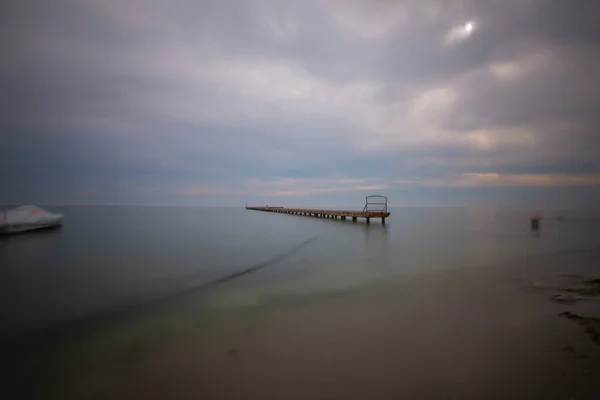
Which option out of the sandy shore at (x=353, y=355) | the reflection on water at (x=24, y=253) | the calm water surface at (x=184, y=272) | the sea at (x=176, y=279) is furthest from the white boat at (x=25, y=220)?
the sandy shore at (x=353, y=355)

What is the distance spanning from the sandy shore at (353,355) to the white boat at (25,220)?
1216 inches

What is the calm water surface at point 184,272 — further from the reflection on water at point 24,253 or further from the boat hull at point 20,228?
the boat hull at point 20,228

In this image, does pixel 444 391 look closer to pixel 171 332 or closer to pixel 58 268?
pixel 171 332

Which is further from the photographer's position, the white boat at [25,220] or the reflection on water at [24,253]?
the white boat at [25,220]

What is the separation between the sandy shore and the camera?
12.0ft

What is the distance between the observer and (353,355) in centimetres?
451

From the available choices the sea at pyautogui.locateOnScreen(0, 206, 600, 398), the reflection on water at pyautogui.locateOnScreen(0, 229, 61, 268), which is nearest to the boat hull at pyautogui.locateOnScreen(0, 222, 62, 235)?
the reflection on water at pyautogui.locateOnScreen(0, 229, 61, 268)

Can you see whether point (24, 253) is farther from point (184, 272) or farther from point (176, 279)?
point (176, 279)

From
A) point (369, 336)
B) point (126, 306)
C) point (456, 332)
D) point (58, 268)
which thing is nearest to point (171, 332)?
point (126, 306)

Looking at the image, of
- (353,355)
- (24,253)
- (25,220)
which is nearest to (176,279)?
(353,355)

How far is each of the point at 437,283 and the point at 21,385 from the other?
10.4m

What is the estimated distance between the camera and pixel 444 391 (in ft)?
11.7

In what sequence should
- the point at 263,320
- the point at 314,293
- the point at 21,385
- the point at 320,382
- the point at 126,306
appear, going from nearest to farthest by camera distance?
the point at 320,382 < the point at 21,385 < the point at 263,320 < the point at 126,306 < the point at 314,293

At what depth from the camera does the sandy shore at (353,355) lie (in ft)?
12.0
